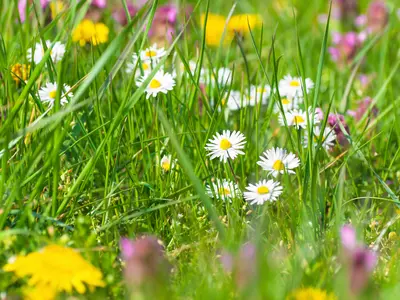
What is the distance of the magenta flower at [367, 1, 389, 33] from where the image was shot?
10.6ft

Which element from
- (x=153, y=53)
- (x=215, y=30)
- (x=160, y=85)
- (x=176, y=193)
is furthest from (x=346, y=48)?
(x=176, y=193)

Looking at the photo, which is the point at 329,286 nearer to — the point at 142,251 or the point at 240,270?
the point at 240,270

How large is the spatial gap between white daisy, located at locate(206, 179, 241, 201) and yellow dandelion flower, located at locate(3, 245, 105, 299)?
1.67ft

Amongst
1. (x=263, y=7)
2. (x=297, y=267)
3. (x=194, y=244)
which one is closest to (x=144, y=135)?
(x=194, y=244)

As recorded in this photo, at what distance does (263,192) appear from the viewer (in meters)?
1.60

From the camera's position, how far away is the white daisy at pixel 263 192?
1562mm

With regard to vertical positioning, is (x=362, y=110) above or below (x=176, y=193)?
above

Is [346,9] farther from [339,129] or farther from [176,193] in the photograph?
[176,193]

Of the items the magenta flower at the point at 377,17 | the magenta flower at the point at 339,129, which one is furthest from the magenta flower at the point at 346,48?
the magenta flower at the point at 339,129

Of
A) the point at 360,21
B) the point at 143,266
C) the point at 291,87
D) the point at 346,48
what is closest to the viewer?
the point at 143,266

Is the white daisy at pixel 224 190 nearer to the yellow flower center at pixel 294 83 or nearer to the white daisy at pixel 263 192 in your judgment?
the white daisy at pixel 263 192

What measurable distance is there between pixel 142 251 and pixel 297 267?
13.0 inches

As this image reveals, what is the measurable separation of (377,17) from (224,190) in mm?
1898

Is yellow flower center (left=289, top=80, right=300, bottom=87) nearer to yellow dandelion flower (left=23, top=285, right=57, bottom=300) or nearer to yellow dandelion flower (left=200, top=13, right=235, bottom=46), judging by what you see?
yellow dandelion flower (left=23, top=285, right=57, bottom=300)
